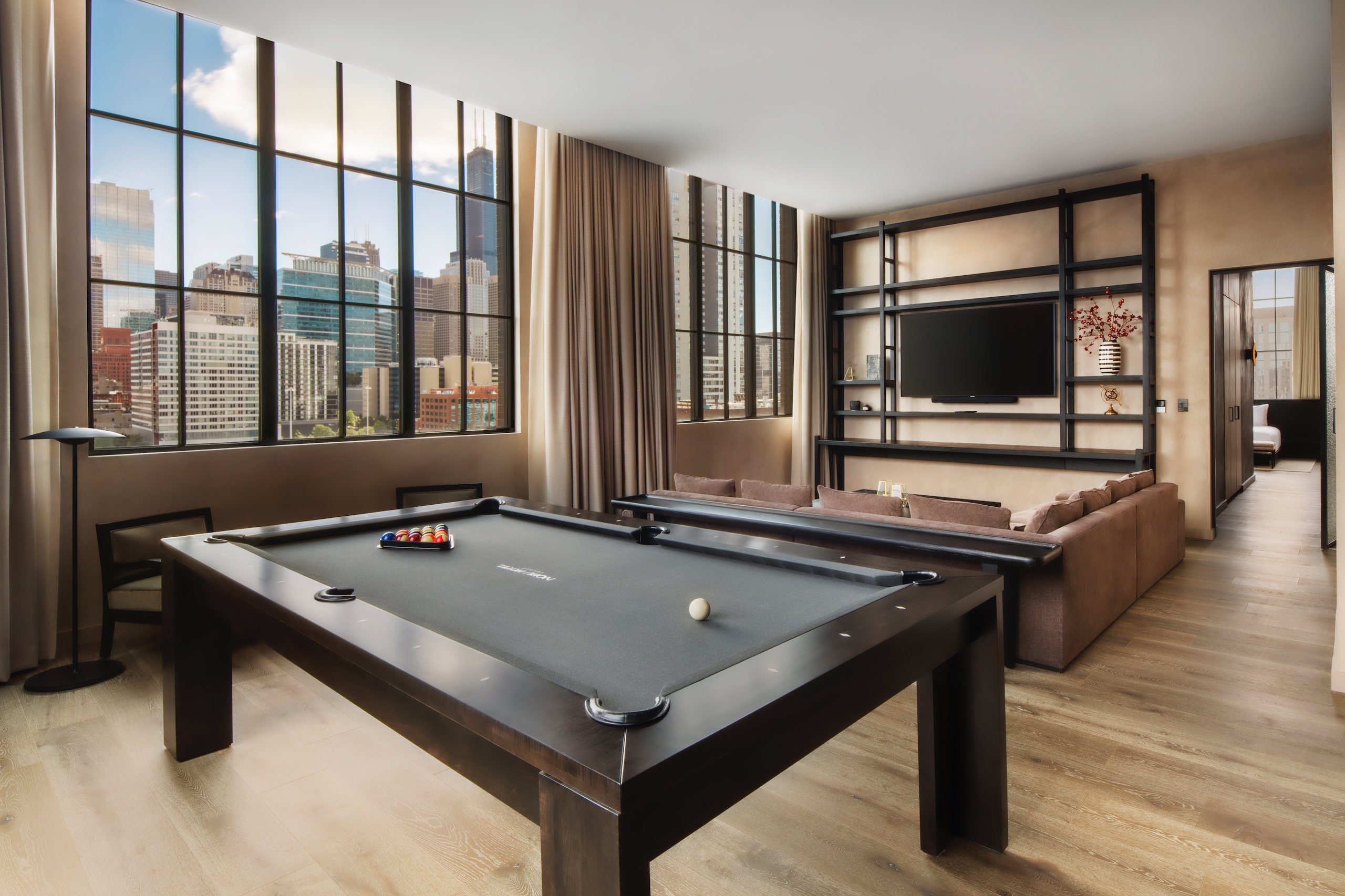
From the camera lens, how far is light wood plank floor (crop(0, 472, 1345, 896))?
1.62m

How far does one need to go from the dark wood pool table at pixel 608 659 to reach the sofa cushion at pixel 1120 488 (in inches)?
106

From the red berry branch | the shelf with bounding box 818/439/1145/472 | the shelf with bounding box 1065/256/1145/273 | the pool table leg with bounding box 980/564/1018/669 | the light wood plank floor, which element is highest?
the shelf with bounding box 1065/256/1145/273

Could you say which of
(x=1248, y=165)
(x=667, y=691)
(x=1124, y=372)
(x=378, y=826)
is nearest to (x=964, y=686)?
(x=667, y=691)

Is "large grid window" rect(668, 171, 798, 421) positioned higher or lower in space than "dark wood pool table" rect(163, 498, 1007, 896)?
higher

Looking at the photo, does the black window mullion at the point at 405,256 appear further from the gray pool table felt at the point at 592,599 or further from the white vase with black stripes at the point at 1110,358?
the white vase with black stripes at the point at 1110,358

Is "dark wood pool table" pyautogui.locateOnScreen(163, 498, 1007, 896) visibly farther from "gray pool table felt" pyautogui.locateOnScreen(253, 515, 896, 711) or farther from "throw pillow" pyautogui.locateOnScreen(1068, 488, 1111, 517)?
"throw pillow" pyautogui.locateOnScreen(1068, 488, 1111, 517)

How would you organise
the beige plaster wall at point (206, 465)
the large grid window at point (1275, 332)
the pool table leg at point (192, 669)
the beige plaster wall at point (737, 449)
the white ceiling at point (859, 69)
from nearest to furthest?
the pool table leg at point (192, 669), the beige plaster wall at point (206, 465), the white ceiling at point (859, 69), the beige plaster wall at point (737, 449), the large grid window at point (1275, 332)

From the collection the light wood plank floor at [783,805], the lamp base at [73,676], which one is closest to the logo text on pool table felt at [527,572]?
the light wood plank floor at [783,805]

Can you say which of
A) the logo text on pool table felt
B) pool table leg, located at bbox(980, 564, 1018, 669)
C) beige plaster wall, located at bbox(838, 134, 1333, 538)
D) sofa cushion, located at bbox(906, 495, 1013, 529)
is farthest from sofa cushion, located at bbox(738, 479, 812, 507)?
beige plaster wall, located at bbox(838, 134, 1333, 538)

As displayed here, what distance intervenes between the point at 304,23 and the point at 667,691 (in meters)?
3.78

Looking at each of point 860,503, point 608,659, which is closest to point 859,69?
point 860,503

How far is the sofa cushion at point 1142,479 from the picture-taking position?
4.18m

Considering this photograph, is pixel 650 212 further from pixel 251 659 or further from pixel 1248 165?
pixel 1248 165

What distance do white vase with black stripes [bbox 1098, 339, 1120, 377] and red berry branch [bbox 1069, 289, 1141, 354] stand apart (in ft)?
0.17
